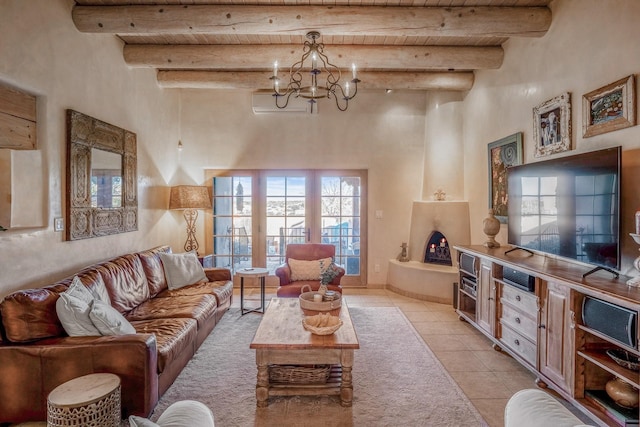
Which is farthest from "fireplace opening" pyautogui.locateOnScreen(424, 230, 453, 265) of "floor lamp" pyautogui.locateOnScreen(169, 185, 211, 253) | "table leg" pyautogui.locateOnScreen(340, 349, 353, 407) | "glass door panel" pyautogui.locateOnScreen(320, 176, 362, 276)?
"floor lamp" pyautogui.locateOnScreen(169, 185, 211, 253)

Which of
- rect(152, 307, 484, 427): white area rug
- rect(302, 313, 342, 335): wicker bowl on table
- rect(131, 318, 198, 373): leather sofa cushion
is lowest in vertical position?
rect(152, 307, 484, 427): white area rug

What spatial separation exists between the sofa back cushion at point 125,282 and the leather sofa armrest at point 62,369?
0.88 m

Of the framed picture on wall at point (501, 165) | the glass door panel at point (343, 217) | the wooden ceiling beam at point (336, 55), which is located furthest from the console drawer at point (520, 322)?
the wooden ceiling beam at point (336, 55)

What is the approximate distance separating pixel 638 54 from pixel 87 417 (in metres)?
4.12

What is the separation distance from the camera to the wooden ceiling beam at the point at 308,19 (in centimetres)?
318

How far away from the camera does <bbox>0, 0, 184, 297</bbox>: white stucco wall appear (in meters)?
2.50

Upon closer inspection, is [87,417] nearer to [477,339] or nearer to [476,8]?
[477,339]

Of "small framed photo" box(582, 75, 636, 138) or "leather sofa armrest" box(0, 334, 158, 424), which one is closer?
"leather sofa armrest" box(0, 334, 158, 424)

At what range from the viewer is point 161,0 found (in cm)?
319

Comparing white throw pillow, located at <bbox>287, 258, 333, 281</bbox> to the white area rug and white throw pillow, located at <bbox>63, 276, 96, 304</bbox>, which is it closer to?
the white area rug

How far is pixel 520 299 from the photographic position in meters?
2.89

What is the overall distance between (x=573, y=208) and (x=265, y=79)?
402cm

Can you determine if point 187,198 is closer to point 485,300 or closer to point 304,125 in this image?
point 304,125

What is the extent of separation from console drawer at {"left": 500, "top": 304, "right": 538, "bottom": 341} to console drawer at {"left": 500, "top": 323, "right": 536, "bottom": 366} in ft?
0.14
